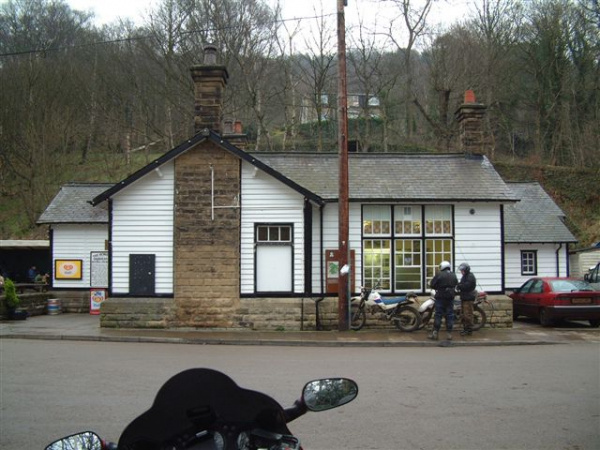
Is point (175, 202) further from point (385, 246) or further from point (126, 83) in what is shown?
point (126, 83)

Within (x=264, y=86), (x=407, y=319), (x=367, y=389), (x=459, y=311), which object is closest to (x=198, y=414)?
(x=367, y=389)

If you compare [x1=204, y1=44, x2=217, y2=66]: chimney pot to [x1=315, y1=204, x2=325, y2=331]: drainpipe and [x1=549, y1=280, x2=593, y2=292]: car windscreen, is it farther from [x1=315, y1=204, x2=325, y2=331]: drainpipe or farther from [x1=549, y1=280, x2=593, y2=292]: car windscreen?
[x1=549, y1=280, x2=593, y2=292]: car windscreen

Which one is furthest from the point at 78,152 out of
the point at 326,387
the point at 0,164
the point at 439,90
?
the point at 326,387

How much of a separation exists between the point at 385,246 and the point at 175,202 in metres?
6.33

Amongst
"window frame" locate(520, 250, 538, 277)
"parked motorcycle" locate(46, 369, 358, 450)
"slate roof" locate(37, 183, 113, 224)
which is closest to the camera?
"parked motorcycle" locate(46, 369, 358, 450)

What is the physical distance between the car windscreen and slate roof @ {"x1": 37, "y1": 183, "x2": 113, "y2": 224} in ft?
51.0

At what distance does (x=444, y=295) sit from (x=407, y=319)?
6.33 feet

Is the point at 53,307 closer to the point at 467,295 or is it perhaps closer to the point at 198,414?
the point at 467,295

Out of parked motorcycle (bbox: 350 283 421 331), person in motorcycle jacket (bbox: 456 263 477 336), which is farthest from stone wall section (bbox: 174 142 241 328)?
person in motorcycle jacket (bbox: 456 263 477 336)

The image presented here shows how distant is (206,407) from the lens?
2.34 metres

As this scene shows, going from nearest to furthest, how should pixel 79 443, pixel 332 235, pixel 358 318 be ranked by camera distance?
pixel 79 443 → pixel 358 318 → pixel 332 235

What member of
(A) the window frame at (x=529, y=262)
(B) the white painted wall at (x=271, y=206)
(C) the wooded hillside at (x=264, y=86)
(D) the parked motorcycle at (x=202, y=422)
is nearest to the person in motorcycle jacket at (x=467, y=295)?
(B) the white painted wall at (x=271, y=206)

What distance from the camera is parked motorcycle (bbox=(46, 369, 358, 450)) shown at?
2.38m

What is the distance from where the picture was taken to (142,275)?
1711cm
